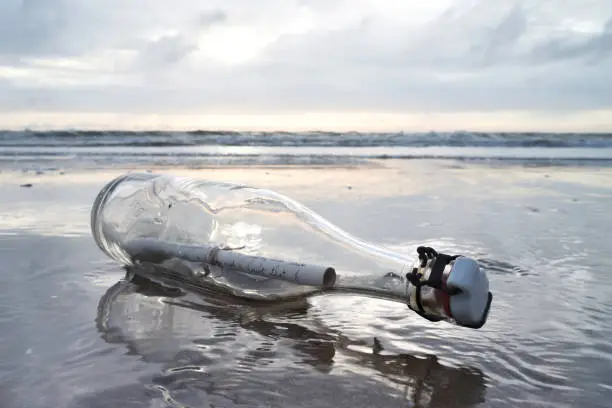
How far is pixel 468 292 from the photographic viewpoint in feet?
5.49

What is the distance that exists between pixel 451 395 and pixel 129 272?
1833mm

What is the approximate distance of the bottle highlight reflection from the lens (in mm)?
1742

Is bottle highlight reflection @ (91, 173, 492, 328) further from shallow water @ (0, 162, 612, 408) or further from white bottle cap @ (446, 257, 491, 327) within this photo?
shallow water @ (0, 162, 612, 408)

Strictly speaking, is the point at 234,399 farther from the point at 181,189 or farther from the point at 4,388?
the point at 181,189

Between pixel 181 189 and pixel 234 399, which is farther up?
pixel 181 189

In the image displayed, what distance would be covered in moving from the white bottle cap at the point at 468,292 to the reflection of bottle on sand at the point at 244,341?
0.19 metres

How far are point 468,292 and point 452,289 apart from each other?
0.14ft

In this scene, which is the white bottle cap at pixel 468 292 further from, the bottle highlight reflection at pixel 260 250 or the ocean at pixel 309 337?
the ocean at pixel 309 337

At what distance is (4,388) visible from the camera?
5.50ft

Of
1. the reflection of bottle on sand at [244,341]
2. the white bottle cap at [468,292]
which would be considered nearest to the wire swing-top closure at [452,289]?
the white bottle cap at [468,292]

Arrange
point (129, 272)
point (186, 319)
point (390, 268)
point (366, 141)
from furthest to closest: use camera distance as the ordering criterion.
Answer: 1. point (366, 141)
2. point (129, 272)
3. point (186, 319)
4. point (390, 268)

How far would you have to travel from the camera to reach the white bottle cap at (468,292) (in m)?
1.66

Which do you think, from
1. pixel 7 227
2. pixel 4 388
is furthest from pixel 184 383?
pixel 7 227

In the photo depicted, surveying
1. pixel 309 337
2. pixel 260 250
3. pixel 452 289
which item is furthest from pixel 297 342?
pixel 452 289
